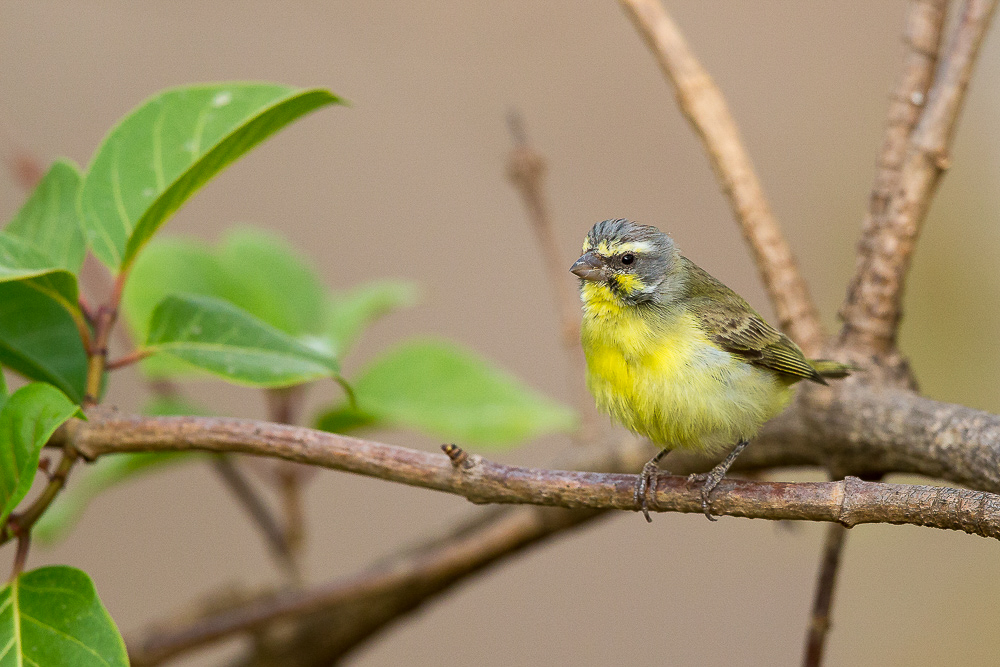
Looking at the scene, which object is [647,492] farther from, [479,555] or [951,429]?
[479,555]

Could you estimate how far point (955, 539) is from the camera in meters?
4.00

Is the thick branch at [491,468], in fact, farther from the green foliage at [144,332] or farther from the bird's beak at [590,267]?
Result: the bird's beak at [590,267]

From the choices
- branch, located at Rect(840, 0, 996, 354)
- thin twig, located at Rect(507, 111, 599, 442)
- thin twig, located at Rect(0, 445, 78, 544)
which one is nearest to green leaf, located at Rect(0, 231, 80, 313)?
thin twig, located at Rect(0, 445, 78, 544)

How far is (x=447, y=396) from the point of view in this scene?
2.12 m

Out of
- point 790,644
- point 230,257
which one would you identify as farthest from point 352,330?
point 790,644

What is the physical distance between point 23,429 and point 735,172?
1.37 m

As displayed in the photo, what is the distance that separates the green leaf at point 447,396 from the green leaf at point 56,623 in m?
0.87

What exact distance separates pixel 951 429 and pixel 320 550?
10.6 ft

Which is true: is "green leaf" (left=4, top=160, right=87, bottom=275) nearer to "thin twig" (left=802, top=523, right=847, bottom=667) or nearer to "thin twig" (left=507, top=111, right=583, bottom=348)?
"thin twig" (left=507, top=111, right=583, bottom=348)

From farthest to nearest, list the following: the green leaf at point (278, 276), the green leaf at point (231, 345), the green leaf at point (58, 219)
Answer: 1. the green leaf at point (278, 276)
2. the green leaf at point (58, 219)
3. the green leaf at point (231, 345)

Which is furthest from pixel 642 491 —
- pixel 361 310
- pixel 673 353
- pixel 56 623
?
pixel 361 310

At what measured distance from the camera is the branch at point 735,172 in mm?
1817

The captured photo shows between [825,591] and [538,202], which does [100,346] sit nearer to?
[538,202]

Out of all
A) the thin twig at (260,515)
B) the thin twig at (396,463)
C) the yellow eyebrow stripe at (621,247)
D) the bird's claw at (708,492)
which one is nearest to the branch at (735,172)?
the yellow eyebrow stripe at (621,247)
